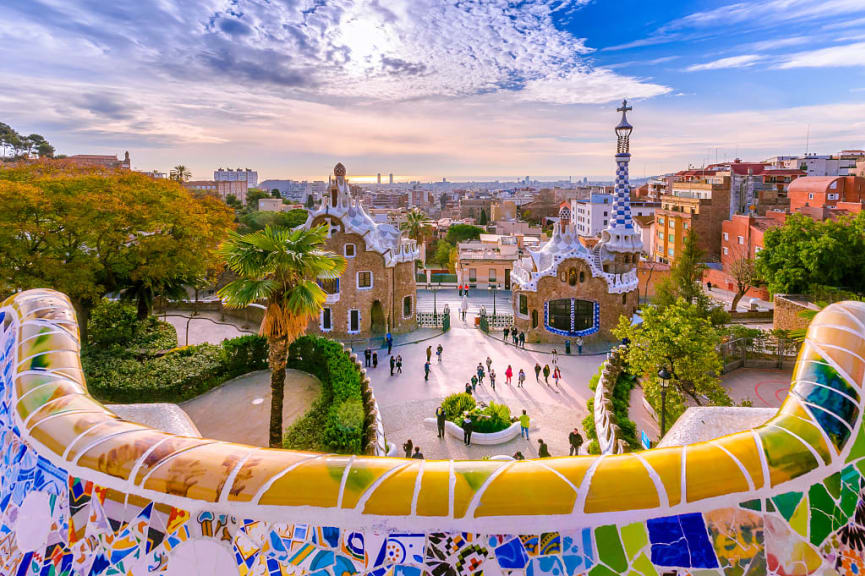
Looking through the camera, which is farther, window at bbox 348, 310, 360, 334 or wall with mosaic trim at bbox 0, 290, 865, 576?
window at bbox 348, 310, 360, 334

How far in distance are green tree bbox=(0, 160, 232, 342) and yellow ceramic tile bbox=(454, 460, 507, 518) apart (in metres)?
18.7

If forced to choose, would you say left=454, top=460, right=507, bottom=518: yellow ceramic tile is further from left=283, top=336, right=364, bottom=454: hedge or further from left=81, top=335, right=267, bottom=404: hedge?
left=81, top=335, right=267, bottom=404: hedge

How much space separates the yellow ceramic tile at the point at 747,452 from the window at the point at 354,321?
102 feet

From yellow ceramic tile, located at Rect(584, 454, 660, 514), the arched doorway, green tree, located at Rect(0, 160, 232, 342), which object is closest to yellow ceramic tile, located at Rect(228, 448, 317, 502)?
yellow ceramic tile, located at Rect(584, 454, 660, 514)

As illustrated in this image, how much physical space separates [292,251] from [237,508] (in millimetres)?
12372

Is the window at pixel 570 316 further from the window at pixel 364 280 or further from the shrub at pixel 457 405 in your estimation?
the shrub at pixel 457 405

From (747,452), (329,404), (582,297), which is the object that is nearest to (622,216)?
(582,297)

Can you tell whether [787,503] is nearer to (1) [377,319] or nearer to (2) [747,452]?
(2) [747,452]

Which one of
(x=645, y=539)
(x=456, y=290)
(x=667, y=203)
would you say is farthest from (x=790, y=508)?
(x=667, y=203)

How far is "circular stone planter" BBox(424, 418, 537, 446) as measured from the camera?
21.1m

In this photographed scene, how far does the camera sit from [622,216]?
1425 inches

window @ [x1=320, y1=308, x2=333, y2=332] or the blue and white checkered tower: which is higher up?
the blue and white checkered tower

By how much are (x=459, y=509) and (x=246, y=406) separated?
60.4 feet

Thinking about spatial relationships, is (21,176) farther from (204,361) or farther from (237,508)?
(237,508)
